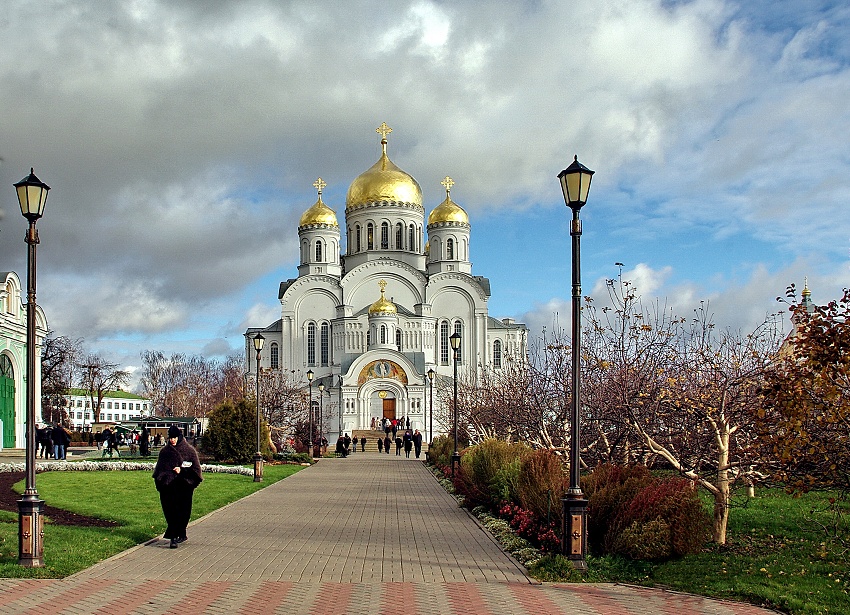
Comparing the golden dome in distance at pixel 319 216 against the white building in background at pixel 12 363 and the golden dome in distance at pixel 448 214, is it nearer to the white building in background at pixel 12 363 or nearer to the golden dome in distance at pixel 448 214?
the golden dome in distance at pixel 448 214

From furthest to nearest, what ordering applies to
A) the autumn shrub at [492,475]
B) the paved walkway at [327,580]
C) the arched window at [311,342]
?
the arched window at [311,342] → the autumn shrub at [492,475] → the paved walkway at [327,580]

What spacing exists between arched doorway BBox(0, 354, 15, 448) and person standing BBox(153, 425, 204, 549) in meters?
27.2

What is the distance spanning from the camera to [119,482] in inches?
872

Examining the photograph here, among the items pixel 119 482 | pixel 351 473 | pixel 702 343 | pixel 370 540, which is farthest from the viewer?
pixel 351 473

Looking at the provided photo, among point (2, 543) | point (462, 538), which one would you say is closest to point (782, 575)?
point (462, 538)

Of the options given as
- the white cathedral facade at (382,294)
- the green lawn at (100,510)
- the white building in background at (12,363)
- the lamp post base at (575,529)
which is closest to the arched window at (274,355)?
the white cathedral facade at (382,294)

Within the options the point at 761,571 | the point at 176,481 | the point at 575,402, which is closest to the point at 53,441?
the point at 176,481

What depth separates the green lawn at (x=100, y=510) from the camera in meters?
10.6

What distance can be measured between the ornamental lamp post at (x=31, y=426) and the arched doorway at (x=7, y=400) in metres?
27.4

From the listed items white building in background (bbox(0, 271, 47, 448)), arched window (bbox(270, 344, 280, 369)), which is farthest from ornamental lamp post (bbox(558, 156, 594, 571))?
arched window (bbox(270, 344, 280, 369))

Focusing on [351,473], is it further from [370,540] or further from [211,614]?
[211,614]

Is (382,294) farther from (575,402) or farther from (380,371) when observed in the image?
(575,402)

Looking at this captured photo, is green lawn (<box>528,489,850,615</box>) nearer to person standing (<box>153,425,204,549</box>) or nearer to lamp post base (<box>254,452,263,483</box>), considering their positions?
person standing (<box>153,425,204,549</box>)

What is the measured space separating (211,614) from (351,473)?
21.7 metres
